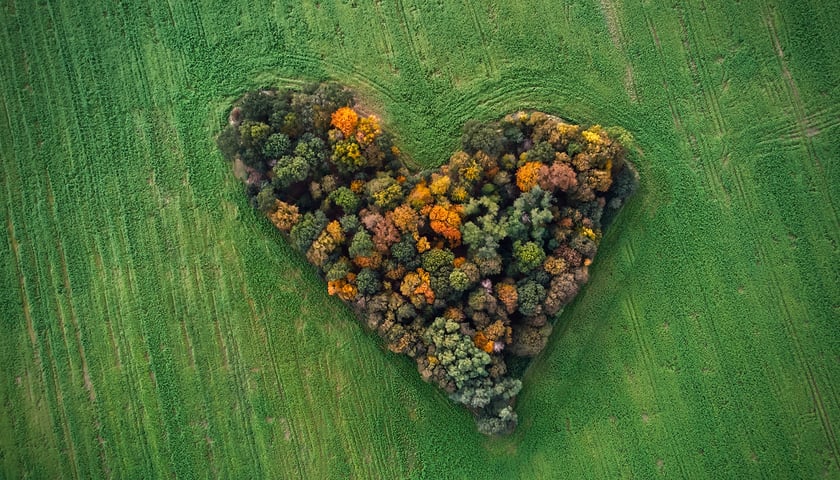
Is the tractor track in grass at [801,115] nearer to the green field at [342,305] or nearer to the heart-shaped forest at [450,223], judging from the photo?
the green field at [342,305]

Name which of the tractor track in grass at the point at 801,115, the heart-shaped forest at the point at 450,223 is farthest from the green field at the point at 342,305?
the heart-shaped forest at the point at 450,223

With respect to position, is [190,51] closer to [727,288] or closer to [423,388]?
[423,388]

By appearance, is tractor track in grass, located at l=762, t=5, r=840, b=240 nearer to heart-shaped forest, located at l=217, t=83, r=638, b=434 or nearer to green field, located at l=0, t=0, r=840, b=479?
green field, located at l=0, t=0, r=840, b=479

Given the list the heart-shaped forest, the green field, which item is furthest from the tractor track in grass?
the heart-shaped forest

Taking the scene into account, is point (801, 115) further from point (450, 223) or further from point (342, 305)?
point (342, 305)

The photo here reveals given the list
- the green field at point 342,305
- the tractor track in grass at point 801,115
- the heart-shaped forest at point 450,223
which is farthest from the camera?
the green field at point 342,305

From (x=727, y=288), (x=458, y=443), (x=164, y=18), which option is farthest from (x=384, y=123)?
(x=727, y=288)
